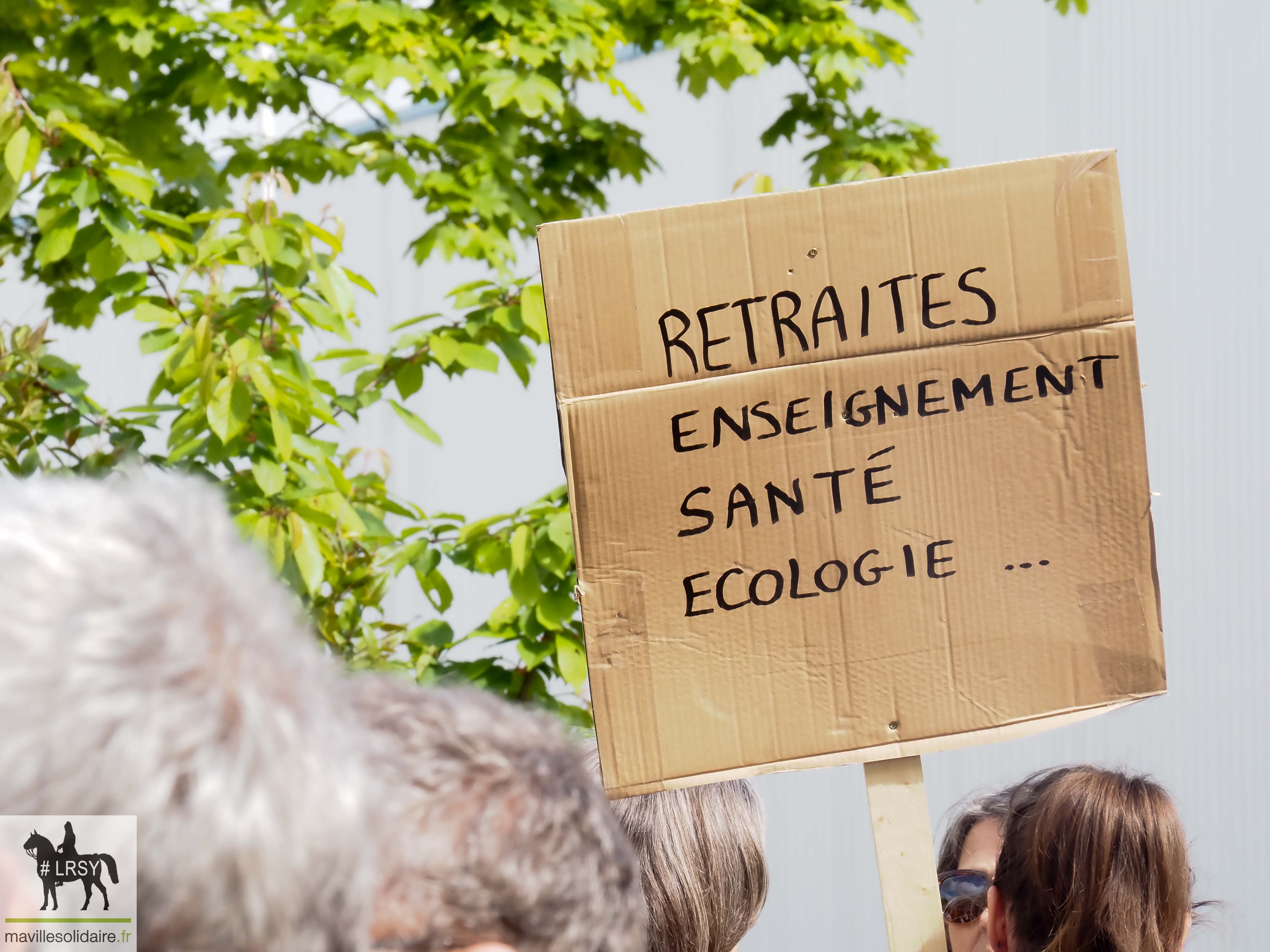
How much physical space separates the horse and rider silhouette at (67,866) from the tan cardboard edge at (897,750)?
71 centimetres

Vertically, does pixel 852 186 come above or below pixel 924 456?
above

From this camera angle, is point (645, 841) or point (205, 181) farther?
point (205, 181)

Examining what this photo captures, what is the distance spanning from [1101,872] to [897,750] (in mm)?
379

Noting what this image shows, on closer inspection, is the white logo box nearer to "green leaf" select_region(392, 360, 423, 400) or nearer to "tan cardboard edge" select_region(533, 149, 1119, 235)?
"tan cardboard edge" select_region(533, 149, 1119, 235)

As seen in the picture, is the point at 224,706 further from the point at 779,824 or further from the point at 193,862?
the point at 779,824

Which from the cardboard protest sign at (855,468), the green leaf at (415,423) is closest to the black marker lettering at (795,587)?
Answer: the cardboard protest sign at (855,468)

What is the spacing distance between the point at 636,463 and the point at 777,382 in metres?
0.17

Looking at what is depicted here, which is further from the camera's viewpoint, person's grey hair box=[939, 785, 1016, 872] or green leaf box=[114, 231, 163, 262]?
green leaf box=[114, 231, 163, 262]

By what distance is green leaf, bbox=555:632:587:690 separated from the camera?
6.46 feet

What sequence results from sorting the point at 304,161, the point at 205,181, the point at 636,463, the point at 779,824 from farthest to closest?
the point at 779,824 < the point at 205,181 < the point at 304,161 < the point at 636,463

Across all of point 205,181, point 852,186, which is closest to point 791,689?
point 852,186

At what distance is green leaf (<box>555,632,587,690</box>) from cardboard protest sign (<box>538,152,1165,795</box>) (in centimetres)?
83

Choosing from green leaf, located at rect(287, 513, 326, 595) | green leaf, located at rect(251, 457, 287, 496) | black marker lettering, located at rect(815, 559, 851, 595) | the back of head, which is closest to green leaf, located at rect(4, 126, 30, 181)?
green leaf, located at rect(251, 457, 287, 496)

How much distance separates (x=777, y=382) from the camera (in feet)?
3.85
